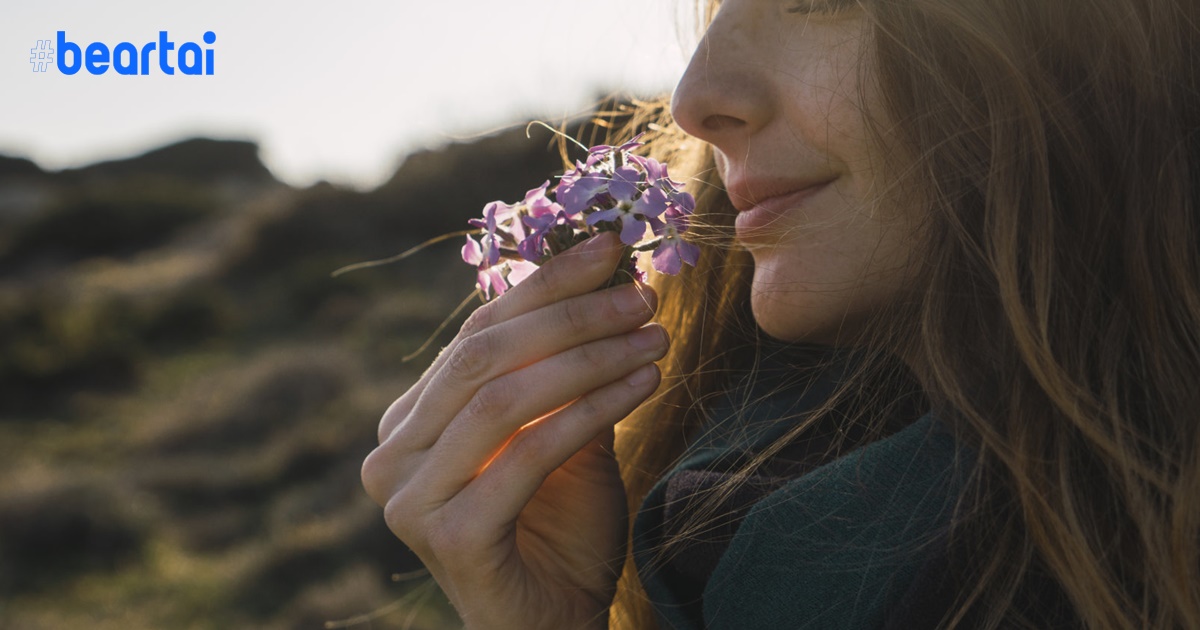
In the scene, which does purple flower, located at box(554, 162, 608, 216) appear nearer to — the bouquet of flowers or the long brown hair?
the bouquet of flowers

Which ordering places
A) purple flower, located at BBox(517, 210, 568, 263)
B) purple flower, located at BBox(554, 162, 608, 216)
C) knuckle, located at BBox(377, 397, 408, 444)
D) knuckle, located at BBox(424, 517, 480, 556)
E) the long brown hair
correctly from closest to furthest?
1. the long brown hair
2. purple flower, located at BBox(554, 162, 608, 216)
3. purple flower, located at BBox(517, 210, 568, 263)
4. knuckle, located at BBox(424, 517, 480, 556)
5. knuckle, located at BBox(377, 397, 408, 444)

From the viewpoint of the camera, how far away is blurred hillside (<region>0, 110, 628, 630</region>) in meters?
6.81

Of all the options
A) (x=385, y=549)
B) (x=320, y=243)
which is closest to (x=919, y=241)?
(x=385, y=549)

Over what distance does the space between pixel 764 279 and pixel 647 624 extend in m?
0.86

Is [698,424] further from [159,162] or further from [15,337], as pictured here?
[159,162]

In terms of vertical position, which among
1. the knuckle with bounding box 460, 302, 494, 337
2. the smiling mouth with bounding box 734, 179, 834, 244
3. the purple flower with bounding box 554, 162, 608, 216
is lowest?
the knuckle with bounding box 460, 302, 494, 337

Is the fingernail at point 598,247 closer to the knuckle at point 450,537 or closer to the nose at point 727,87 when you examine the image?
the nose at point 727,87

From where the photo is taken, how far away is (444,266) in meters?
12.8

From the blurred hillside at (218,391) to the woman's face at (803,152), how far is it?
9.87 ft

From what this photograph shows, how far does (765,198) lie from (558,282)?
1.34 feet

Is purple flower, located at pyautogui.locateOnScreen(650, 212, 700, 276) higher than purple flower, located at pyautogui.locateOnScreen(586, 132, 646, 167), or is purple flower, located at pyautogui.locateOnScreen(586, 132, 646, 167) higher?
purple flower, located at pyautogui.locateOnScreen(586, 132, 646, 167)

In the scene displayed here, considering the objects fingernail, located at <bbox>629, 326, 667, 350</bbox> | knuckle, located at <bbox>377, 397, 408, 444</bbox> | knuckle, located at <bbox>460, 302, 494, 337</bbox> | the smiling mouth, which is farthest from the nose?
knuckle, located at <bbox>377, 397, 408, 444</bbox>

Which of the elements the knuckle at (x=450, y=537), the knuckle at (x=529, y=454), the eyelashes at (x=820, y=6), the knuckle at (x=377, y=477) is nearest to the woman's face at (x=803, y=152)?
the eyelashes at (x=820, y=6)

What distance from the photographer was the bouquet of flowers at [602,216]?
152cm
